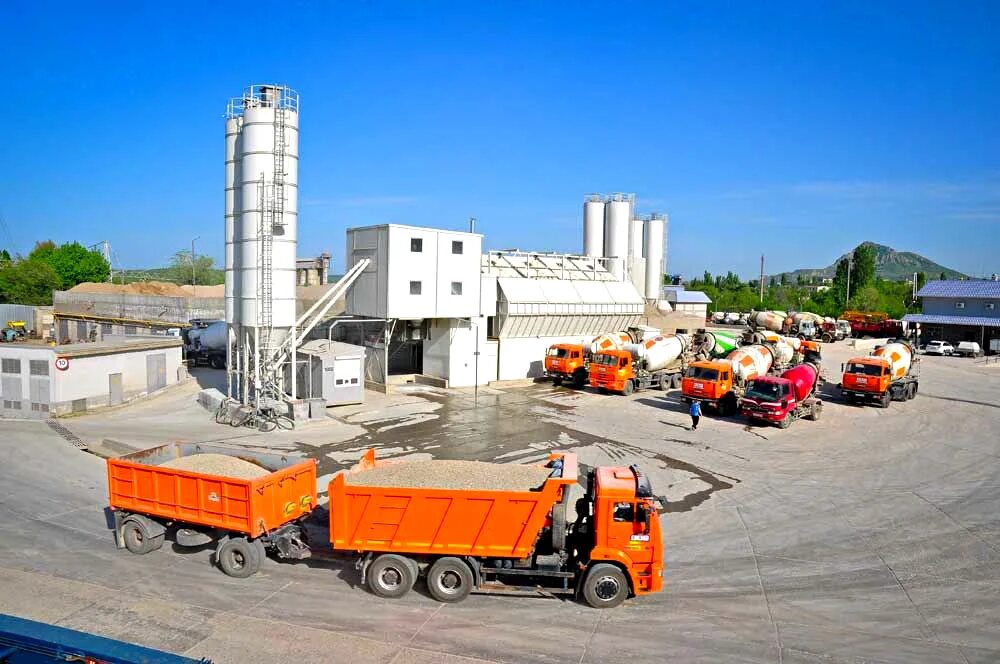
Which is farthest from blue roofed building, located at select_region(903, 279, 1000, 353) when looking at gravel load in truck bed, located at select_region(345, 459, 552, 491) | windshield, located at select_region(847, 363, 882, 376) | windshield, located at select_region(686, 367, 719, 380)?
gravel load in truck bed, located at select_region(345, 459, 552, 491)

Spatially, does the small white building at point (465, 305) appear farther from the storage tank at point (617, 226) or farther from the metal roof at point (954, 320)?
the metal roof at point (954, 320)

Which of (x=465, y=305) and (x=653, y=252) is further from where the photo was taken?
(x=653, y=252)

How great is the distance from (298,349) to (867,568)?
24.0m

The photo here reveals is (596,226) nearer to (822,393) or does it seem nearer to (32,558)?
(822,393)

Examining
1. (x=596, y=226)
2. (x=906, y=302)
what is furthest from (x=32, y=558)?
(x=906, y=302)

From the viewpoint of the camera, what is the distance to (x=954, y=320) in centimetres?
6125

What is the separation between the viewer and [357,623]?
10.8 metres

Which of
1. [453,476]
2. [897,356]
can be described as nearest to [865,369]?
[897,356]

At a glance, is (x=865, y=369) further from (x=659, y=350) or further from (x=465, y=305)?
(x=465, y=305)

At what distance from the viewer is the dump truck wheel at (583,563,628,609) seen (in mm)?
11391

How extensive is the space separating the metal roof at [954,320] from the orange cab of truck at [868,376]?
36.2m

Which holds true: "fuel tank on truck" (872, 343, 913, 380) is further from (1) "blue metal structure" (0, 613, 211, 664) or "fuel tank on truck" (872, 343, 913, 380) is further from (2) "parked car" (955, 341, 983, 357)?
(1) "blue metal structure" (0, 613, 211, 664)

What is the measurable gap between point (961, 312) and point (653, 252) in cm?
3076

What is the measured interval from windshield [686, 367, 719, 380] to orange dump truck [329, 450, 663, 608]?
19.5 meters
